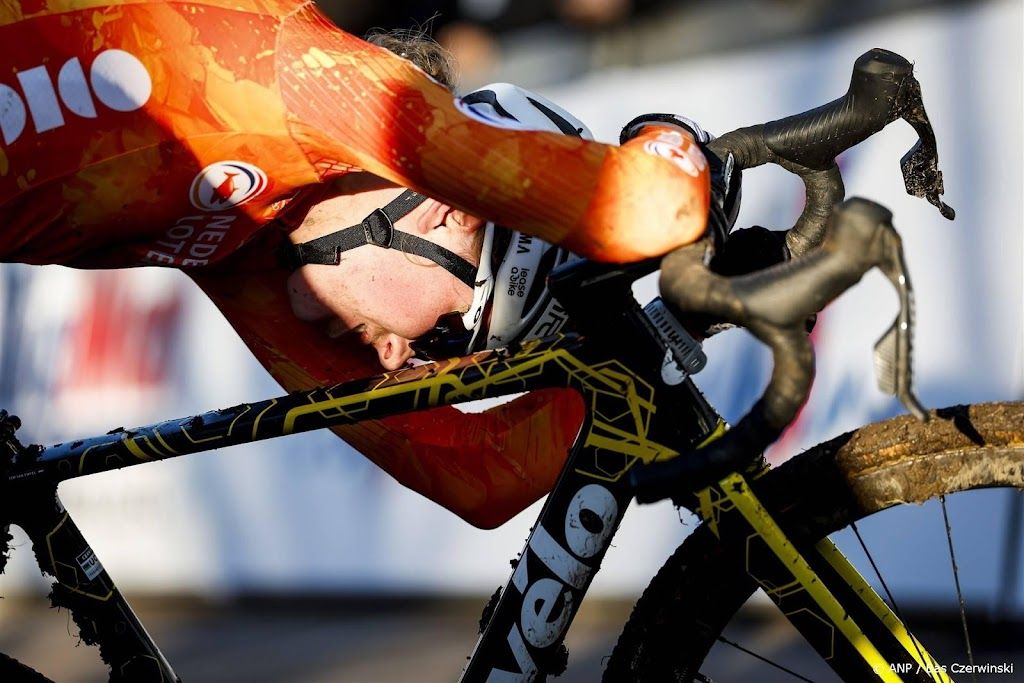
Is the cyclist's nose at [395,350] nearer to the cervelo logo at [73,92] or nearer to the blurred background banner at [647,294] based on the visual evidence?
the cervelo logo at [73,92]

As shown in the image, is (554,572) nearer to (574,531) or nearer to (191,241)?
(574,531)

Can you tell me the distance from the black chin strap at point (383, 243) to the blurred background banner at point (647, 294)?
1704 mm

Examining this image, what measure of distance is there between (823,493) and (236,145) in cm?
98

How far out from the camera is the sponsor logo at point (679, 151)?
1590 millimetres

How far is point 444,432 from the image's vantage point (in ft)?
7.72

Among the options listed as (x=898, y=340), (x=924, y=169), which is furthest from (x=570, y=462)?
(x=924, y=169)

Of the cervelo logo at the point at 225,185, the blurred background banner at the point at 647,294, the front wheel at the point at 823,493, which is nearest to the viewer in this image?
the front wheel at the point at 823,493

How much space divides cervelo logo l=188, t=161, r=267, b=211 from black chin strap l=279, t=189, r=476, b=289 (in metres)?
A: 0.34

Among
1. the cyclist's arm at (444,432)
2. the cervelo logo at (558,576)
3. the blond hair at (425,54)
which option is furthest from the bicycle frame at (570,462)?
the blond hair at (425,54)

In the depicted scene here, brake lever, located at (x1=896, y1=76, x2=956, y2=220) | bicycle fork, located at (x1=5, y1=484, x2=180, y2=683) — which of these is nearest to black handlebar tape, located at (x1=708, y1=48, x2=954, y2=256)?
brake lever, located at (x1=896, y1=76, x2=956, y2=220)

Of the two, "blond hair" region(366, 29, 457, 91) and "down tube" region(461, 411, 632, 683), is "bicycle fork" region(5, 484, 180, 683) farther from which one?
"blond hair" region(366, 29, 457, 91)

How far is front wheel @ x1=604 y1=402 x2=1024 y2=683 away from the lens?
1.68 meters

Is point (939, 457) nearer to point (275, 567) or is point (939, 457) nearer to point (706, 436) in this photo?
point (706, 436)

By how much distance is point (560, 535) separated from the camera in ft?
A: 6.02
